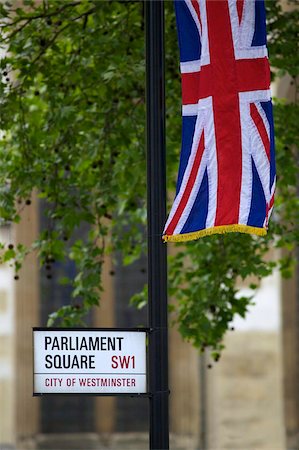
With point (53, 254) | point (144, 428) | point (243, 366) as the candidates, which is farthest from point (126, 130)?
point (144, 428)

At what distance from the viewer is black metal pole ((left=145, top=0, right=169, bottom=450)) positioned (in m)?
7.50

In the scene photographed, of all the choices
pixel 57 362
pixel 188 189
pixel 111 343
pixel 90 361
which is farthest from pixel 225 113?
pixel 57 362

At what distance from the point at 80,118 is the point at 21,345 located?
10795 millimetres

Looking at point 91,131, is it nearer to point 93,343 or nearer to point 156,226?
point 156,226

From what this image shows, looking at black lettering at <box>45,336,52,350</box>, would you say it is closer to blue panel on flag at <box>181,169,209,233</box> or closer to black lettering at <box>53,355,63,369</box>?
black lettering at <box>53,355,63,369</box>

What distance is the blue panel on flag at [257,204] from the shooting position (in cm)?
751

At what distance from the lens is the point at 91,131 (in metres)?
11.9

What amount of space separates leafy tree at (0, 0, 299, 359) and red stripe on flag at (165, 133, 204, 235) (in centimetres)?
345

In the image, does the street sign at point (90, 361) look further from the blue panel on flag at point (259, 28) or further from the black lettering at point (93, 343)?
the blue panel on flag at point (259, 28)

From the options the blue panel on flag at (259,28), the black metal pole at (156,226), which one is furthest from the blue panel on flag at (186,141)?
the blue panel on flag at (259,28)

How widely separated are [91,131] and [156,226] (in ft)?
14.3

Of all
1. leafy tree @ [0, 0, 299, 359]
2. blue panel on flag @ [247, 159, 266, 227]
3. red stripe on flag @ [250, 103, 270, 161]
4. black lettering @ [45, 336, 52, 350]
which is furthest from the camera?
leafy tree @ [0, 0, 299, 359]

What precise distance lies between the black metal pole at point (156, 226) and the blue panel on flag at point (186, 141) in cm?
11

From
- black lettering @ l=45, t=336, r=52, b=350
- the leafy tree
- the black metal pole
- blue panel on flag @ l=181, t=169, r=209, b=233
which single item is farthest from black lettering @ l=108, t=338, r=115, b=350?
the leafy tree
